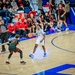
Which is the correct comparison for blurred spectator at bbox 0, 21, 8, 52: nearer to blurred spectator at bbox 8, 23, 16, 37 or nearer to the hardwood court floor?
the hardwood court floor

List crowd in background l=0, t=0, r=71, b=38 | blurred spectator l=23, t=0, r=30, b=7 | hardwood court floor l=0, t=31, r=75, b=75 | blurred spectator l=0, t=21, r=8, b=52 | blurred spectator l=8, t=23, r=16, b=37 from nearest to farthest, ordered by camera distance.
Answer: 1. hardwood court floor l=0, t=31, r=75, b=75
2. blurred spectator l=0, t=21, r=8, b=52
3. blurred spectator l=8, t=23, r=16, b=37
4. crowd in background l=0, t=0, r=71, b=38
5. blurred spectator l=23, t=0, r=30, b=7

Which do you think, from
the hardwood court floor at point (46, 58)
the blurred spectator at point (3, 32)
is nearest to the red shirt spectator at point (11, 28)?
the hardwood court floor at point (46, 58)

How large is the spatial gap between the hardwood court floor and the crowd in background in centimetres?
116

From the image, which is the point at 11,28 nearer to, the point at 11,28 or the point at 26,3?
the point at 11,28

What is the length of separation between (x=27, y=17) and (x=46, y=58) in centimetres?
723

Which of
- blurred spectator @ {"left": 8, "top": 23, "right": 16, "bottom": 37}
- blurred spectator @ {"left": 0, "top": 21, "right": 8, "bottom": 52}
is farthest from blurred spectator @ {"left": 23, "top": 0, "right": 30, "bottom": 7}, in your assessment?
blurred spectator @ {"left": 0, "top": 21, "right": 8, "bottom": 52}

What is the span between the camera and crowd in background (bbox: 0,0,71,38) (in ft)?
64.3

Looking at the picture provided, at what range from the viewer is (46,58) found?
1467 cm

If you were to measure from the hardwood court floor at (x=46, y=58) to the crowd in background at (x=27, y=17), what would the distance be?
45.7 inches

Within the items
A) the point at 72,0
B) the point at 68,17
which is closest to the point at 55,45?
the point at 68,17

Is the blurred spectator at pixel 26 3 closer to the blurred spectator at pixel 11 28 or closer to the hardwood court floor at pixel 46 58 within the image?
the blurred spectator at pixel 11 28

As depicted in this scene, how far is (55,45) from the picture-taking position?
58.3 feet

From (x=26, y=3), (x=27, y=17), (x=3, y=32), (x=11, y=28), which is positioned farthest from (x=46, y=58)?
(x=26, y=3)

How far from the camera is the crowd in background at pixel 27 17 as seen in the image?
1961 centimetres
